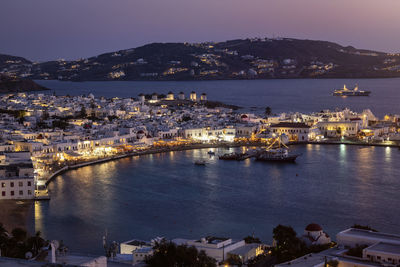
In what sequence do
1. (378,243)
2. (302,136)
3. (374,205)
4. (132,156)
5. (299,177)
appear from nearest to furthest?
(378,243) < (374,205) < (299,177) < (132,156) < (302,136)

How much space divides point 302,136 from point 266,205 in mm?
10488

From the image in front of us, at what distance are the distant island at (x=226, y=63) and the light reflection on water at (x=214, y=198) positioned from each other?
6588 cm

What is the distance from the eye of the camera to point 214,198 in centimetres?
1208

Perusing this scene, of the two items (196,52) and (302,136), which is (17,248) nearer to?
(302,136)

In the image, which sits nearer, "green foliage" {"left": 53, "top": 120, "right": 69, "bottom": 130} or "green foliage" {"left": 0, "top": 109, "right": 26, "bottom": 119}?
"green foliage" {"left": 53, "top": 120, "right": 69, "bottom": 130}

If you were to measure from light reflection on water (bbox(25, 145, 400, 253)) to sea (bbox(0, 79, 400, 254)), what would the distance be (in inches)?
0.7

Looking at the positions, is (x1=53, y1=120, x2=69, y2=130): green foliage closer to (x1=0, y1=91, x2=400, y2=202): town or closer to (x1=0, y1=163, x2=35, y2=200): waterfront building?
(x1=0, y1=91, x2=400, y2=202): town

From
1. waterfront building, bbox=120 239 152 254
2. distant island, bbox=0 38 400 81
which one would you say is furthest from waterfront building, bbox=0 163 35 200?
distant island, bbox=0 38 400 81

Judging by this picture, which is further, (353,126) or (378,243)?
(353,126)

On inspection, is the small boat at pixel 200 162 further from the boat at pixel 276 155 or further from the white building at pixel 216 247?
the white building at pixel 216 247

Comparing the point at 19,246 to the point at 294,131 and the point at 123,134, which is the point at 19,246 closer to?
the point at 123,134

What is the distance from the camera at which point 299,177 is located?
14805 millimetres

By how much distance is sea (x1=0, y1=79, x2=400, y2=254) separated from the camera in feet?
31.8

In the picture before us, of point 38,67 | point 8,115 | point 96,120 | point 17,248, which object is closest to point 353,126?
point 96,120
